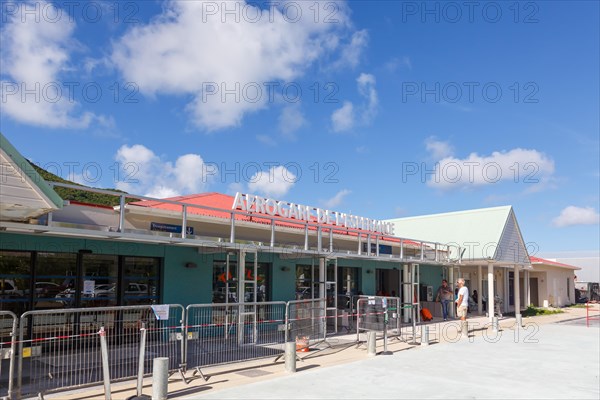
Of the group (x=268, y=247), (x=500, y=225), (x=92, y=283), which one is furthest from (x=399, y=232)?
(x=92, y=283)

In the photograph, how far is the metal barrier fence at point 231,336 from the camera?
423 inches

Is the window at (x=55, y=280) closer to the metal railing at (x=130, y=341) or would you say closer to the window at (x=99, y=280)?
the window at (x=99, y=280)

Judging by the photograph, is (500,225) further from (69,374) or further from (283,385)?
(69,374)

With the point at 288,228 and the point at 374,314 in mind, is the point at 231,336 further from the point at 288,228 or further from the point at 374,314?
the point at 288,228

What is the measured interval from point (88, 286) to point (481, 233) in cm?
2004

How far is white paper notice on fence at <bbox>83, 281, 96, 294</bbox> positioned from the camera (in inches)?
504

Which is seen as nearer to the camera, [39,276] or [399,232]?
[39,276]

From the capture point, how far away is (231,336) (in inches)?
464

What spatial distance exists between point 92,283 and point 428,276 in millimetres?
16709

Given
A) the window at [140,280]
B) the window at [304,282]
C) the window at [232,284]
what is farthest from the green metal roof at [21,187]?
the window at [304,282]

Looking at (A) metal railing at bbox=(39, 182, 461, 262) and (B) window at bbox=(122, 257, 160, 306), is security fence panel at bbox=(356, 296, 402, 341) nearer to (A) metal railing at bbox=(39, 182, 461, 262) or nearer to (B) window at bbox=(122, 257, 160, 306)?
(A) metal railing at bbox=(39, 182, 461, 262)

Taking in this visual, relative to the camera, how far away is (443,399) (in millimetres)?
8844

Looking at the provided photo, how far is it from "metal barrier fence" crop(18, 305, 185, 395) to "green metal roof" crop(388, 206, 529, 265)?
18340mm

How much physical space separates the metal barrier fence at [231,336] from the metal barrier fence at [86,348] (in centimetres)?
44
